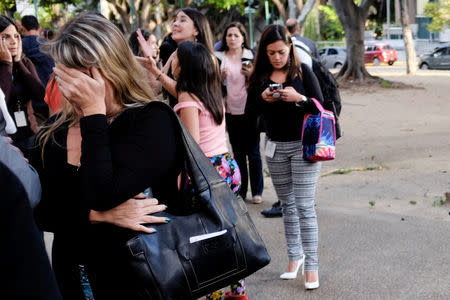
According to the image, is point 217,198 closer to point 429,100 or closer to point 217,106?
point 217,106

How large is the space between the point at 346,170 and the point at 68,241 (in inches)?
262

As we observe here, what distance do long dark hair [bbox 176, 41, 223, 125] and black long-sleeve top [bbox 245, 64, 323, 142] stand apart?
69cm

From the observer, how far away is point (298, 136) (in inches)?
168

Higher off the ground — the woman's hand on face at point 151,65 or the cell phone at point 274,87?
the woman's hand on face at point 151,65

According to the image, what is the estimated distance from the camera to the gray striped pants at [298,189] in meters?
4.25

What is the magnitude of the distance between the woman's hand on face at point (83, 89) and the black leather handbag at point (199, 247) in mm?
300

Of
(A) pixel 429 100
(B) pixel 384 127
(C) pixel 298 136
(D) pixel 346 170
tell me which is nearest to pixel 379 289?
(C) pixel 298 136

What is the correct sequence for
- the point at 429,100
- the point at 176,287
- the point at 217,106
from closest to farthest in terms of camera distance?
the point at 176,287 < the point at 217,106 < the point at 429,100

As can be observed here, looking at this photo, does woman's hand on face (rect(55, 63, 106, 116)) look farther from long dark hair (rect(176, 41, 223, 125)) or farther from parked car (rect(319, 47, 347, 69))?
parked car (rect(319, 47, 347, 69))

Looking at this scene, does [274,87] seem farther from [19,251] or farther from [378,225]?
[19,251]

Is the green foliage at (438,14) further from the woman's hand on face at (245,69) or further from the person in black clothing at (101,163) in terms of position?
the person in black clothing at (101,163)

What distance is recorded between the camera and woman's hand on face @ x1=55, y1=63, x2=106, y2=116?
2.02m

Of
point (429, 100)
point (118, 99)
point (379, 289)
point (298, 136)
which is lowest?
point (429, 100)

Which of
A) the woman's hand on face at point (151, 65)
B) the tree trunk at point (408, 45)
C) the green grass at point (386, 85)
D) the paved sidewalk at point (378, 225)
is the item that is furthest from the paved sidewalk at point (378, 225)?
the tree trunk at point (408, 45)
